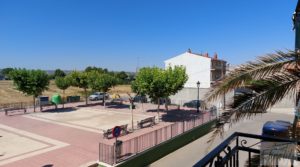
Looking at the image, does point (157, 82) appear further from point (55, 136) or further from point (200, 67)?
point (200, 67)

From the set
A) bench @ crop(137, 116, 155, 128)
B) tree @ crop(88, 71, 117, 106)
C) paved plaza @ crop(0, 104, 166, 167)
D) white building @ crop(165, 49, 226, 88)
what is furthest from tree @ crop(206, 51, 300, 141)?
white building @ crop(165, 49, 226, 88)

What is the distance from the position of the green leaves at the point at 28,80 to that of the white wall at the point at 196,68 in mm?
26066

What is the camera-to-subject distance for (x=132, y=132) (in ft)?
56.5

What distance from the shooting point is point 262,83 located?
4.09 meters

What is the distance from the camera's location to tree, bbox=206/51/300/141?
3.98 metres

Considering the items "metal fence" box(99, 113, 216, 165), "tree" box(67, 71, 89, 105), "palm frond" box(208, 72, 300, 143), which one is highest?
"tree" box(67, 71, 89, 105)

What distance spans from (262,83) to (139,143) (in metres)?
9.50

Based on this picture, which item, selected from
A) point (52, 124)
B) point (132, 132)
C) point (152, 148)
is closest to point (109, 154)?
point (152, 148)

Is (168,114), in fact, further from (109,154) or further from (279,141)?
(279,141)

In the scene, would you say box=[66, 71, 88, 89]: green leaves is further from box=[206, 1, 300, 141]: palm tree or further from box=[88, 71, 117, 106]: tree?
box=[206, 1, 300, 141]: palm tree

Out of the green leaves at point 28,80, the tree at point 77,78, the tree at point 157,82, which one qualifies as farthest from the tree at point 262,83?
the tree at point 77,78

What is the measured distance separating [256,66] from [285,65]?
47 centimetres

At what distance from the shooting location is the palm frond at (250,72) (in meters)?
4.10

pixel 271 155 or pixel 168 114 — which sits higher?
pixel 271 155
